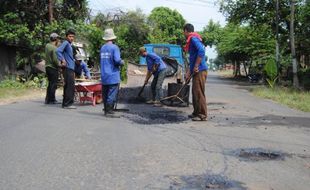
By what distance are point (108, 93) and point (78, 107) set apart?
2104 millimetres

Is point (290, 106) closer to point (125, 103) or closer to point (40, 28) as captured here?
point (125, 103)

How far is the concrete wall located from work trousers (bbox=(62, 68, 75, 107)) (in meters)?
14.2

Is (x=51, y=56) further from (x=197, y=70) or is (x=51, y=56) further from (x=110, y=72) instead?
(x=197, y=70)

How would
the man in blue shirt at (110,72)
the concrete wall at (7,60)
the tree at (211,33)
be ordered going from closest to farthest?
1. the man in blue shirt at (110,72)
2. the concrete wall at (7,60)
3. the tree at (211,33)

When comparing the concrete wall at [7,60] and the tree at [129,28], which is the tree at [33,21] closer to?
the concrete wall at [7,60]

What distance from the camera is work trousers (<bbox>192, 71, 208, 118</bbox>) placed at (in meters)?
11.3

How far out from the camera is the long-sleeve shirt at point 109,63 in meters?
11.8

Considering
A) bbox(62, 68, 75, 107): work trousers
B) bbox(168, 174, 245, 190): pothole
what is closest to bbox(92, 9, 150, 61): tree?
bbox(62, 68, 75, 107): work trousers

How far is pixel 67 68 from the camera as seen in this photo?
1331 centimetres

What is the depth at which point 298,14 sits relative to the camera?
34875mm

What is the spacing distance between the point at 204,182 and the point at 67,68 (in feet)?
26.6

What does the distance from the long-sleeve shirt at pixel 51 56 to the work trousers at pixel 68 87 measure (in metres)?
0.89

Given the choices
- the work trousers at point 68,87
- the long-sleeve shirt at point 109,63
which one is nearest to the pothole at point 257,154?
the long-sleeve shirt at point 109,63

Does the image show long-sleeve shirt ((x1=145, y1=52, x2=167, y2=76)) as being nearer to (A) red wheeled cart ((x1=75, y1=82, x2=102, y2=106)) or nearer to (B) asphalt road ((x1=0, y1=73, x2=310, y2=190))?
(A) red wheeled cart ((x1=75, y1=82, x2=102, y2=106))
